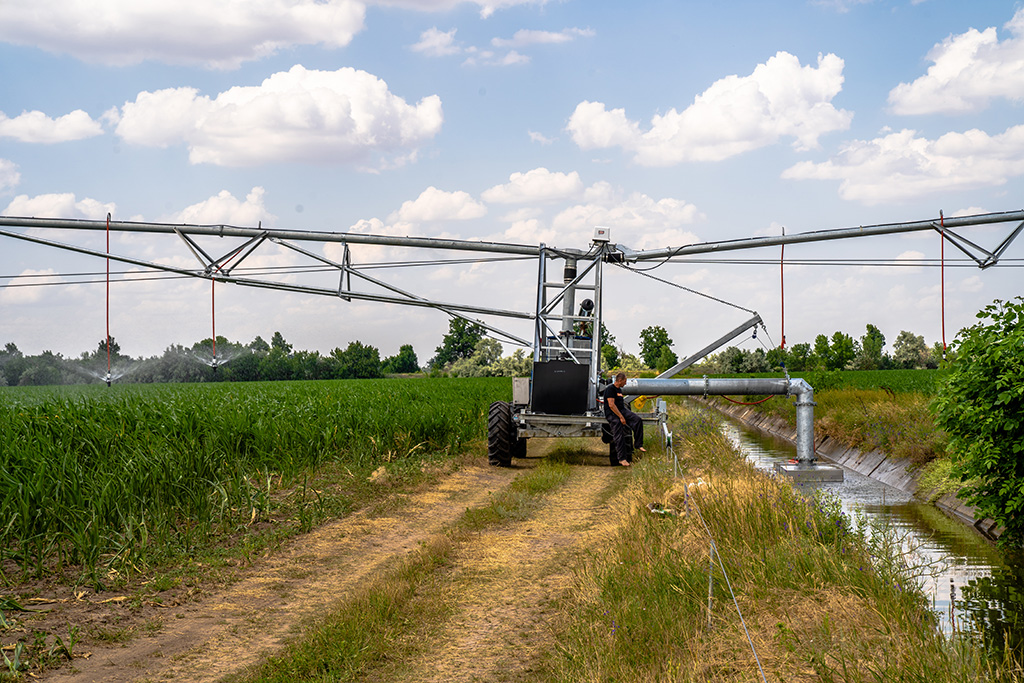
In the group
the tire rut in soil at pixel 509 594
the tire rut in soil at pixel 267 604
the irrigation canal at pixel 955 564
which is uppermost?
the tire rut in soil at pixel 509 594

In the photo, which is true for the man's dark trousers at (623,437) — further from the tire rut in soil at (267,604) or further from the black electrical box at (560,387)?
the tire rut in soil at (267,604)

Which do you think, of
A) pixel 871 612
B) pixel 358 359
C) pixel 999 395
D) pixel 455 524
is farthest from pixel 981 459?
pixel 358 359

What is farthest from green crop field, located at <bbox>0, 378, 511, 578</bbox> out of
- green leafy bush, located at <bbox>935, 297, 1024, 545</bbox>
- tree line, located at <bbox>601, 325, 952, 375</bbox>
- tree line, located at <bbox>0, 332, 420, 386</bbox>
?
tree line, located at <bbox>601, 325, 952, 375</bbox>

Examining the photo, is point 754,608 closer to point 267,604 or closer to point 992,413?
point 267,604

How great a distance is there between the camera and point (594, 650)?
572 centimetres

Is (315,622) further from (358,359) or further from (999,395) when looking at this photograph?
(358,359)

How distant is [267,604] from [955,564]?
7598 mm

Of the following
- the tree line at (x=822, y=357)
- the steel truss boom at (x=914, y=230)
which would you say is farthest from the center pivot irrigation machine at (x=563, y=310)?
the tree line at (x=822, y=357)

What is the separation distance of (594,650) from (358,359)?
8339 cm

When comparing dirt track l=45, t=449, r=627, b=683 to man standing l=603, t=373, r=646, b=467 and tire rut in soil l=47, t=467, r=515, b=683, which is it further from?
man standing l=603, t=373, r=646, b=467

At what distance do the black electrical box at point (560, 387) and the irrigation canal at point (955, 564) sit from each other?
13.9 ft

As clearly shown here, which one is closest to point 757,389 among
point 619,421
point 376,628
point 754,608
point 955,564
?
point 619,421

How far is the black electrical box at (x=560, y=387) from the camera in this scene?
16062 millimetres

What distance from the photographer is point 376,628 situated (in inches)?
255
